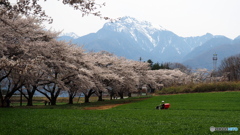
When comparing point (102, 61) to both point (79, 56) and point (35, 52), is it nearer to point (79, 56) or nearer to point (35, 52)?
point (79, 56)

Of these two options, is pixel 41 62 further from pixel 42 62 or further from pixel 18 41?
pixel 18 41

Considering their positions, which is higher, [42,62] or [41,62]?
[42,62]

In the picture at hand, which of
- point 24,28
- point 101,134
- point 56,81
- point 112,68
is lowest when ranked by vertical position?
point 101,134

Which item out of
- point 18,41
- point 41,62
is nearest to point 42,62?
point 41,62

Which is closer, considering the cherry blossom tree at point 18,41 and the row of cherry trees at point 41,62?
the cherry blossom tree at point 18,41

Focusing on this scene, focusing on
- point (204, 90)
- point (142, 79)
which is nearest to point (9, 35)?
point (204, 90)

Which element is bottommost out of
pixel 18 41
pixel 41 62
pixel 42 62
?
pixel 41 62

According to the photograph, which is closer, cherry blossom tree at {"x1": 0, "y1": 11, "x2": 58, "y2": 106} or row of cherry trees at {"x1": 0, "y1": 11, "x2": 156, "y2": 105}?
cherry blossom tree at {"x1": 0, "y1": 11, "x2": 58, "y2": 106}

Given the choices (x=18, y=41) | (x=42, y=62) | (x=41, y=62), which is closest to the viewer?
(x=41, y=62)

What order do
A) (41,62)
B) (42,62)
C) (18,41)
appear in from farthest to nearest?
(18,41)
(42,62)
(41,62)

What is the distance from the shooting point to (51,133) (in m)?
8.65

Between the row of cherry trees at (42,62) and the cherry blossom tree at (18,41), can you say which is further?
the row of cherry trees at (42,62)

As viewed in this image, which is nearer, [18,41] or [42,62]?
[42,62]

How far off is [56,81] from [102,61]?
38.6ft
